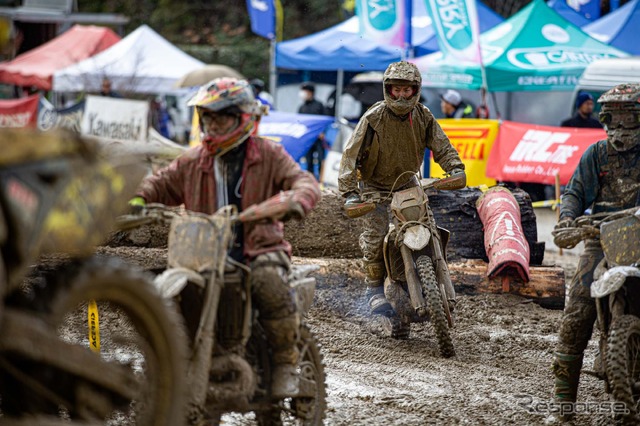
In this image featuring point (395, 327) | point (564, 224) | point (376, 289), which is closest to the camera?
point (564, 224)

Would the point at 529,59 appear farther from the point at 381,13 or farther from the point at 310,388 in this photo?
the point at 310,388

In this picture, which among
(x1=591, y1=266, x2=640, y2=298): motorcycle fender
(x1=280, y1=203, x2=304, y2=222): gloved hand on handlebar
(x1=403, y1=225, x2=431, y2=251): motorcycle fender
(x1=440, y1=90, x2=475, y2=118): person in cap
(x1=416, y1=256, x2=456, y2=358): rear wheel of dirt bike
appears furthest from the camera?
(x1=440, y1=90, x2=475, y2=118): person in cap

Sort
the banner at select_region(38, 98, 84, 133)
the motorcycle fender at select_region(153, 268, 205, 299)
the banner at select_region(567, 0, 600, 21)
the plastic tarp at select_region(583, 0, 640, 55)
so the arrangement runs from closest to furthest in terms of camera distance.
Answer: the motorcycle fender at select_region(153, 268, 205, 299) → the plastic tarp at select_region(583, 0, 640, 55) → the banner at select_region(38, 98, 84, 133) → the banner at select_region(567, 0, 600, 21)

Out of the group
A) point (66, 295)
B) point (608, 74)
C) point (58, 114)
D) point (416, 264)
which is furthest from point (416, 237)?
point (58, 114)

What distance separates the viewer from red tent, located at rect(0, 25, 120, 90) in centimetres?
2539

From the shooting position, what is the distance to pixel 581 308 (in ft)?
20.7

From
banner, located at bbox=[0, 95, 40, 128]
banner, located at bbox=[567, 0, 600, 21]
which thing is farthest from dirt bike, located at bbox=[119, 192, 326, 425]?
banner, located at bbox=[567, 0, 600, 21]

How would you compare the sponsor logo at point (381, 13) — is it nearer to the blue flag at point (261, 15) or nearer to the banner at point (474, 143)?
the banner at point (474, 143)

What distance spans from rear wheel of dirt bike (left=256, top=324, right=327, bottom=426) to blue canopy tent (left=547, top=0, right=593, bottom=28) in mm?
17391

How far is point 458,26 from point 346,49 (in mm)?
5312

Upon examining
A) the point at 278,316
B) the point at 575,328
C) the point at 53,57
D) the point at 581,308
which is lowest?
the point at 53,57

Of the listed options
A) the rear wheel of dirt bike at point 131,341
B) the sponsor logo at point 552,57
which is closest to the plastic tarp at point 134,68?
the sponsor logo at point 552,57

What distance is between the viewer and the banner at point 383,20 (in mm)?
15961

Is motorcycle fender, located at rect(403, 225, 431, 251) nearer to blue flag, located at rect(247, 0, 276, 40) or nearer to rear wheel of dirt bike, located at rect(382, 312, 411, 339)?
rear wheel of dirt bike, located at rect(382, 312, 411, 339)
